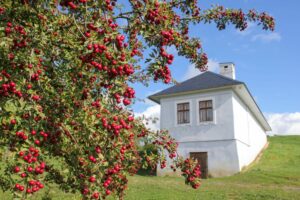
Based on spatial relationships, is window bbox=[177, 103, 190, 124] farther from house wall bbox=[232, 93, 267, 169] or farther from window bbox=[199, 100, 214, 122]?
house wall bbox=[232, 93, 267, 169]

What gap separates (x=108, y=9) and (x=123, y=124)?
1217mm

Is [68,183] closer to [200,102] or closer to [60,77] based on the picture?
[60,77]

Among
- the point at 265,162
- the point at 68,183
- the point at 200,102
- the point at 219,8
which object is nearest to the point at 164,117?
the point at 200,102

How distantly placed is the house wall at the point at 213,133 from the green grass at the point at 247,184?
120cm

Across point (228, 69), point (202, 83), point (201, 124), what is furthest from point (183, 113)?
point (228, 69)

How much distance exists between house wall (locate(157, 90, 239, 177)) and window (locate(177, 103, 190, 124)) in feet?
0.77

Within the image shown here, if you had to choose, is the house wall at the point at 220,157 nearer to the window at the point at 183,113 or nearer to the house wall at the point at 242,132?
the house wall at the point at 242,132

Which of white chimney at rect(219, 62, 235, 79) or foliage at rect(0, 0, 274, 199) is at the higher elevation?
white chimney at rect(219, 62, 235, 79)

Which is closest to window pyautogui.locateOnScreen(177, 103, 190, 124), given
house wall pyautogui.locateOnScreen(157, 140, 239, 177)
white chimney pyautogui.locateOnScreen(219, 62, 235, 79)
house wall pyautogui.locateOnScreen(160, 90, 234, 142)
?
house wall pyautogui.locateOnScreen(160, 90, 234, 142)

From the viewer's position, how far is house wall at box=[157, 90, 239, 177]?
2058 cm

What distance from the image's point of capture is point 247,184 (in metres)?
17.0

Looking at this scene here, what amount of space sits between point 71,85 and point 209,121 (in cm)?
1842

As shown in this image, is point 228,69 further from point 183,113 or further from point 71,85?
point 71,85

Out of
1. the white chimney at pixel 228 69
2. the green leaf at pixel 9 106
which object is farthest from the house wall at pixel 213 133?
the green leaf at pixel 9 106
